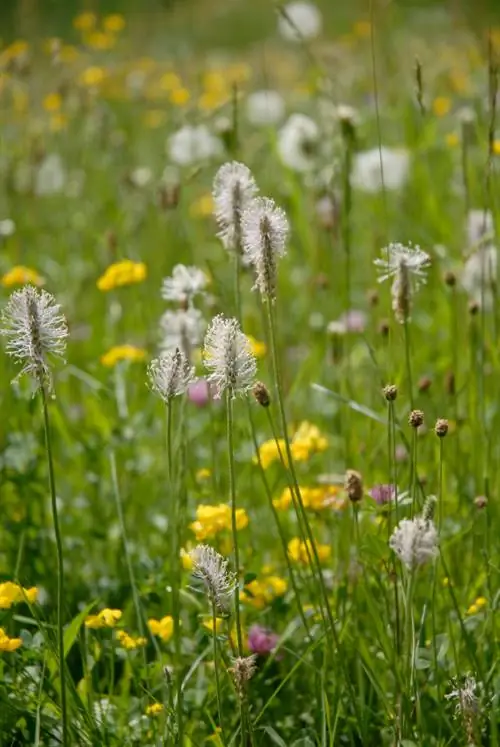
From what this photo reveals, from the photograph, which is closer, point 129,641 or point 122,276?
point 129,641

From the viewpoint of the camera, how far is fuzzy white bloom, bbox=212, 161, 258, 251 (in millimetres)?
1035

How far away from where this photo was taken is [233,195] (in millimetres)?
1040

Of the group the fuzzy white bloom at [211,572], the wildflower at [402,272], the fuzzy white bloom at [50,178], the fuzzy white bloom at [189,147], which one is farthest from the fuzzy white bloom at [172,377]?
the fuzzy white bloom at [50,178]

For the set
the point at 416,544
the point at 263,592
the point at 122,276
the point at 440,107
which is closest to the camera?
the point at 416,544

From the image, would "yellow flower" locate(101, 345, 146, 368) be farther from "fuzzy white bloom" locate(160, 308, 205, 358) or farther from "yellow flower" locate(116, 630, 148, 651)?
"yellow flower" locate(116, 630, 148, 651)

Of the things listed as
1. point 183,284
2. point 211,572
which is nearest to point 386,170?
point 183,284

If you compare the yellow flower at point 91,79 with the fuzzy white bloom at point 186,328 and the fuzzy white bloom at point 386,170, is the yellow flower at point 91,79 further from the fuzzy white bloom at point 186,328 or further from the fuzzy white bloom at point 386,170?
the fuzzy white bloom at point 186,328

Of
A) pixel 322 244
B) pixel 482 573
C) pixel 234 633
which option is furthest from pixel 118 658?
pixel 322 244

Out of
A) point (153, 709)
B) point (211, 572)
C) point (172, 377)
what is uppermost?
→ point (172, 377)

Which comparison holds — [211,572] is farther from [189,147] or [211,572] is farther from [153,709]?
[189,147]

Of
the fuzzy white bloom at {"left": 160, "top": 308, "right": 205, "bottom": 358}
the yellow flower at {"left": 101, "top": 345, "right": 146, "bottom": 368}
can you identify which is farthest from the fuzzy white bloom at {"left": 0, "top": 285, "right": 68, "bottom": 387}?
the yellow flower at {"left": 101, "top": 345, "right": 146, "bottom": 368}

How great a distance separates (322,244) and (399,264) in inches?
64.2

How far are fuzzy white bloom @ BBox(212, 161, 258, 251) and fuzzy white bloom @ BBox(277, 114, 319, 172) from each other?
152cm

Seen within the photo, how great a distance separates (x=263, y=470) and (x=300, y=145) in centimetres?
161
